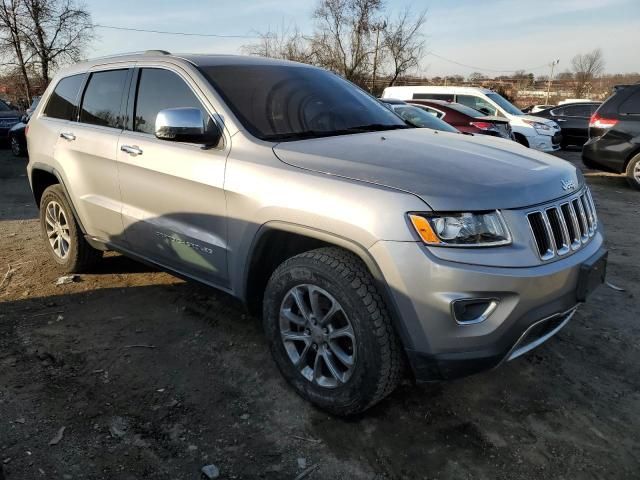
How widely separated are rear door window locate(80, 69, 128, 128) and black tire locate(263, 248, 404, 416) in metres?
2.00

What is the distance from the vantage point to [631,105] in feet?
28.9

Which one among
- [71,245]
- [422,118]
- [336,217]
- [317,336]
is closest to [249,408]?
[317,336]

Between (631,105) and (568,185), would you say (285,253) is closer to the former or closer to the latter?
(568,185)

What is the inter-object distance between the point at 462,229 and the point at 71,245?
11.5 feet

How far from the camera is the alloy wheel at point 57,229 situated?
4.55 meters

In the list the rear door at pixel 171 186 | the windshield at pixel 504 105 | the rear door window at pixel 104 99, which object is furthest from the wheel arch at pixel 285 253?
the windshield at pixel 504 105

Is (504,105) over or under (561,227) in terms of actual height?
under

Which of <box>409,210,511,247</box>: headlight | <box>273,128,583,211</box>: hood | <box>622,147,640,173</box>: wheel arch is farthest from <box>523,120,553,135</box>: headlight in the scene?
<box>409,210,511,247</box>: headlight

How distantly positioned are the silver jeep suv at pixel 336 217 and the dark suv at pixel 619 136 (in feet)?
21.9

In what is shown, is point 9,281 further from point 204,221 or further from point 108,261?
point 204,221

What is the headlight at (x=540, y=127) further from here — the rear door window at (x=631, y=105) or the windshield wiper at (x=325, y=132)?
the windshield wiper at (x=325, y=132)

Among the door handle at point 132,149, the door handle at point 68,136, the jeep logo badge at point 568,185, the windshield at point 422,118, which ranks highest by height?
the jeep logo badge at point 568,185

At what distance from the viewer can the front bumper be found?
215 cm

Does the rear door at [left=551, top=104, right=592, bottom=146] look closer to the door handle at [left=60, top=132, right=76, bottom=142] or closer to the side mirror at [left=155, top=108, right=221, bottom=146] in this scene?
the door handle at [left=60, top=132, right=76, bottom=142]
